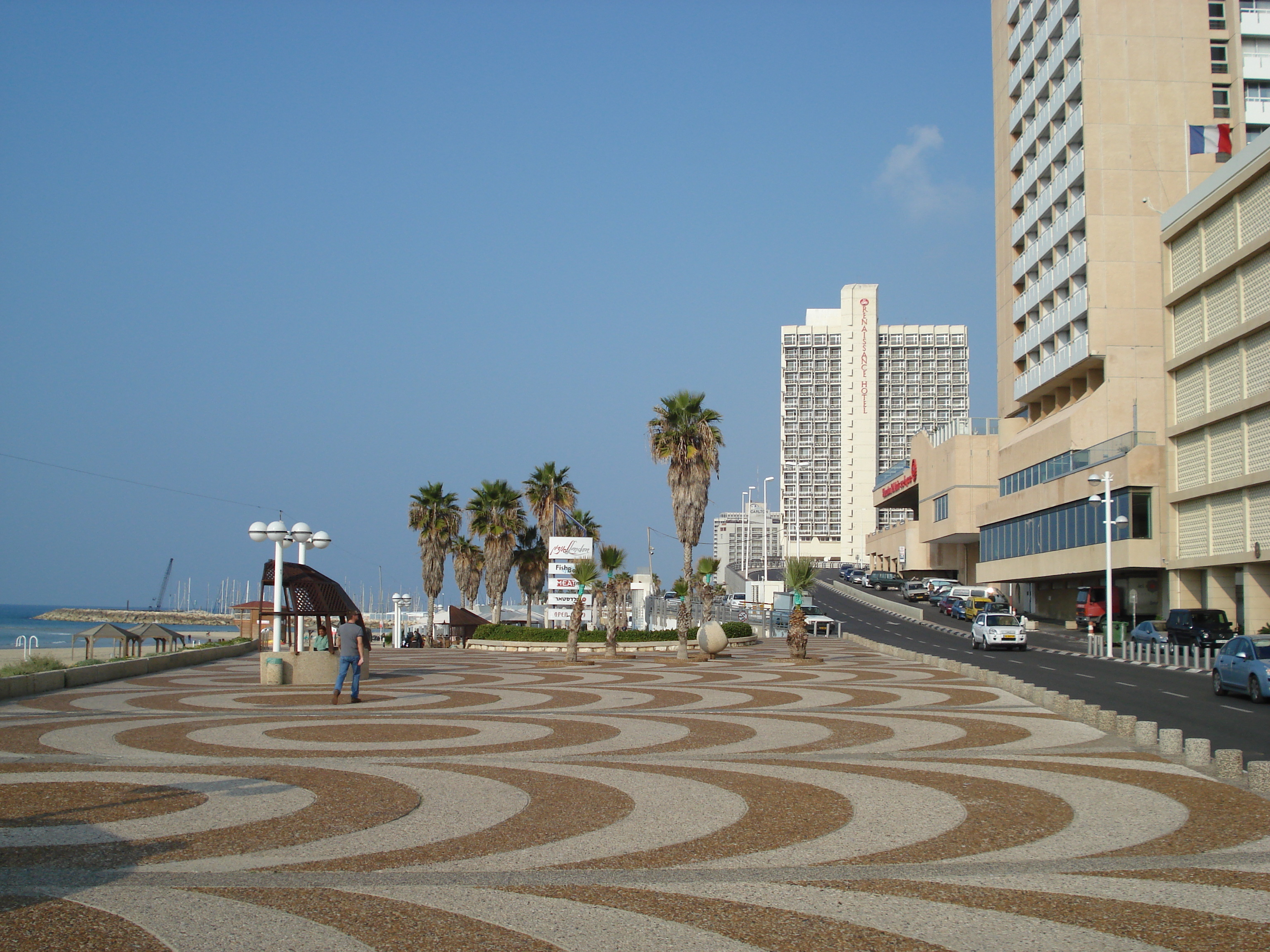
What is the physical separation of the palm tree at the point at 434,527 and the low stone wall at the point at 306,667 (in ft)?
126

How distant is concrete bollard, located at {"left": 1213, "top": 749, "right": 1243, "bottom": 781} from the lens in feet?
40.2

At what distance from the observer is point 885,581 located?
100 meters

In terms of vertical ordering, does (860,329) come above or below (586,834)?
above

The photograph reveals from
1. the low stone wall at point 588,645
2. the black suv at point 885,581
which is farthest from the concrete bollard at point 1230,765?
the black suv at point 885,581

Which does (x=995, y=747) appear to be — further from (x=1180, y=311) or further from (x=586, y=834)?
(x=1180, y=311)

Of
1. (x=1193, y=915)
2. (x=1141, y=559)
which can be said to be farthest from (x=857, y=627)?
(x=1193, y=915)

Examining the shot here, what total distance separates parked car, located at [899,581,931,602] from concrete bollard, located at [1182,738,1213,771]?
237 ft

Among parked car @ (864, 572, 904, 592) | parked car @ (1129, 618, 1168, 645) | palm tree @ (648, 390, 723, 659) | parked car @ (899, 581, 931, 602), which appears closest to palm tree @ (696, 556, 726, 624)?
palm tree @ (648, 390, 723, 659)

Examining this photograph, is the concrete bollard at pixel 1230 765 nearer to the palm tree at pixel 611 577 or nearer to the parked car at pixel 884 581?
the palm tree at pixel 611 577

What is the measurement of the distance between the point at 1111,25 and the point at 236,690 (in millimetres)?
65293

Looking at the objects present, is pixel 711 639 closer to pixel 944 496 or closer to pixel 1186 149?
pixel 1186 149

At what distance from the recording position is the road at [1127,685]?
1794 cm

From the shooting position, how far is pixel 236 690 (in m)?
24.3

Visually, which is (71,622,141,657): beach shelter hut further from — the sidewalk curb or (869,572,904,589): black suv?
(869,572,904,589): black suv
